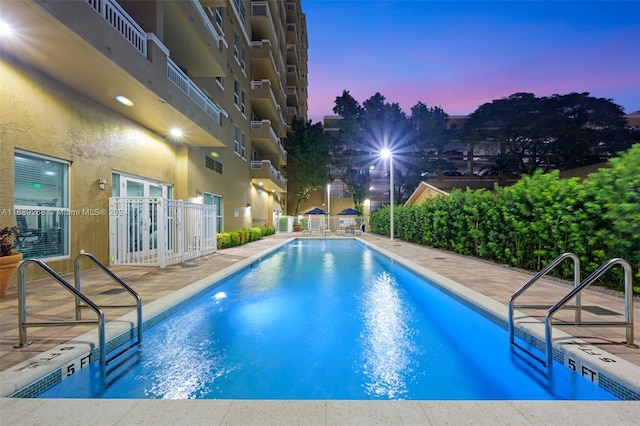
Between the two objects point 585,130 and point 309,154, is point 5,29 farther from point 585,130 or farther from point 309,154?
point 585,130

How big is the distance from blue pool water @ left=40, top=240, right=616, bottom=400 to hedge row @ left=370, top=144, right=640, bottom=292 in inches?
111

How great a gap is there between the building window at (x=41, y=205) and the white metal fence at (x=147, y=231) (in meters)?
1.12

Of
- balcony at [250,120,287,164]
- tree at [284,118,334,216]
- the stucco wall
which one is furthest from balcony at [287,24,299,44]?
the stucco wall

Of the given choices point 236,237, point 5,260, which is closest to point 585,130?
point 236,237

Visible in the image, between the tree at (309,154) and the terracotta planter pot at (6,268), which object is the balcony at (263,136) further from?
the terracotta planter pot at (6,268)

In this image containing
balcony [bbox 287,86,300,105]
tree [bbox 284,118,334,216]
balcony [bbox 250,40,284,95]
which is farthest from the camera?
balcony [bbox 287,86,300,105]

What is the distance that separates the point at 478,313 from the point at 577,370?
1.75 m

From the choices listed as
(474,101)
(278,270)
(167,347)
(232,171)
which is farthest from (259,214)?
(474,101)

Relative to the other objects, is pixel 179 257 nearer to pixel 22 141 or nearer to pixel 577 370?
pixel 22 141

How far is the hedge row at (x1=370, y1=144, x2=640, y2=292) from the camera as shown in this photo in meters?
4.95

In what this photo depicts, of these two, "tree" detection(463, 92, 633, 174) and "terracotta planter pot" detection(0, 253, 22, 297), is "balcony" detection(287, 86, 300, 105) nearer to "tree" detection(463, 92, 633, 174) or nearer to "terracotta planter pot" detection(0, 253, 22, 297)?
"tree" detection(463, 92, 633, 174)

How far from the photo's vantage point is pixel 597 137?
33500 millimetres

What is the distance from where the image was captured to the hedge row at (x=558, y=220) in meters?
4.95

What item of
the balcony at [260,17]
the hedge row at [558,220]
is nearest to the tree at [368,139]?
the balcony at [260,17]
